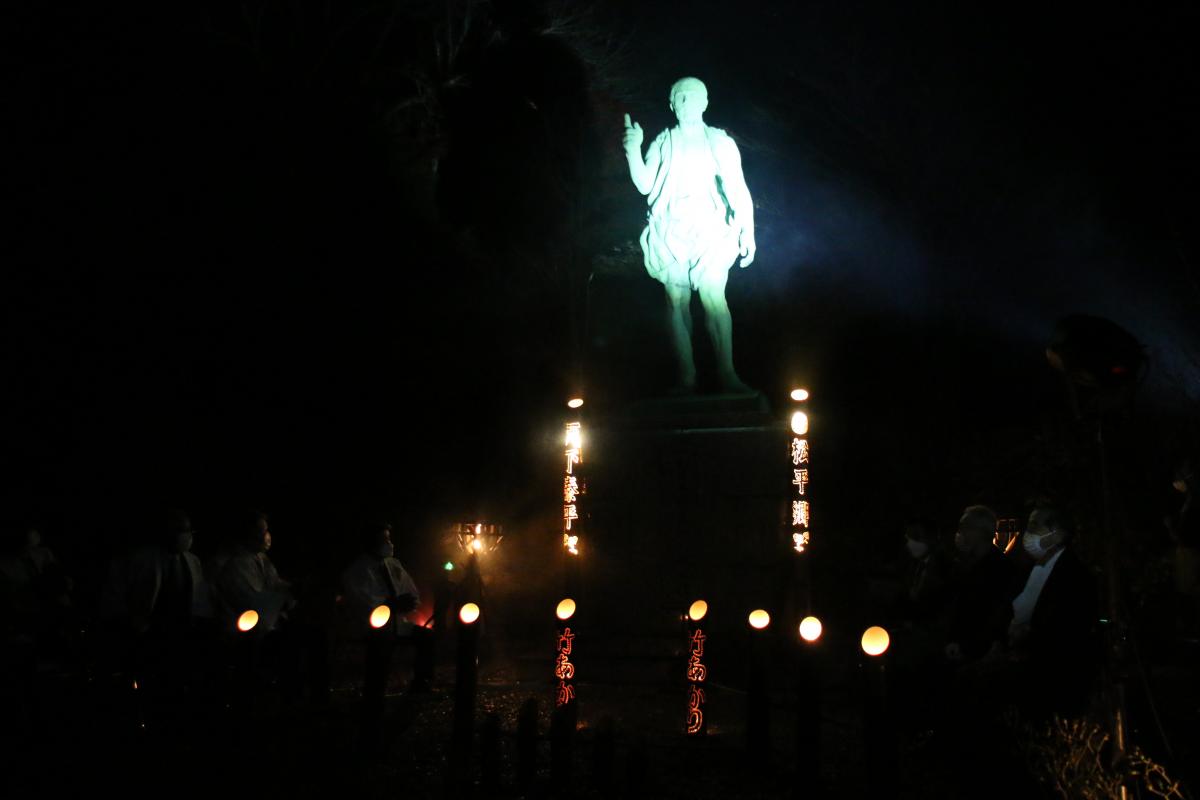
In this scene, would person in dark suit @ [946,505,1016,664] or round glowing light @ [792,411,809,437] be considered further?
round glowing light @ [792,411,809,437]

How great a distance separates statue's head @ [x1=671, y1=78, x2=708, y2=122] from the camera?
9.14 meters

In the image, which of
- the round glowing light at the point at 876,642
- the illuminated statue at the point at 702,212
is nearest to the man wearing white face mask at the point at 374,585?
the illuminated statue at the point at 702,212

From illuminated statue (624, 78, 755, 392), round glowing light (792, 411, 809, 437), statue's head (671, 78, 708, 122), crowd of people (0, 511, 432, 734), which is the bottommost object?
crowd of people (0, 511, 432, 734)

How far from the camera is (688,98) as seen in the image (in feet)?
30.1

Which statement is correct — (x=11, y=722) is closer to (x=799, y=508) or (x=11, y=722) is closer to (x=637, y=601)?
(x=637, y=601)

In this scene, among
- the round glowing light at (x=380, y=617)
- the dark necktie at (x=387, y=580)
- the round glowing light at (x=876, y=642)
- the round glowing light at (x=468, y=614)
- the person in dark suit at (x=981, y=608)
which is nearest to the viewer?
the round glowing light at (x=876, y=642)

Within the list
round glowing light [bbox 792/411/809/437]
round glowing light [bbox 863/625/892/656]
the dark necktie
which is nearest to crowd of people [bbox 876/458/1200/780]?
round glowing light [bbox 863/625/892/656]

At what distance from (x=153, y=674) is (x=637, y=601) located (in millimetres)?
4068

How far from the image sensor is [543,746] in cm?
646

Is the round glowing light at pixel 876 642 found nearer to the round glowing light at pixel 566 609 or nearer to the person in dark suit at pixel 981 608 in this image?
the person in dark suit at pixel 981 608

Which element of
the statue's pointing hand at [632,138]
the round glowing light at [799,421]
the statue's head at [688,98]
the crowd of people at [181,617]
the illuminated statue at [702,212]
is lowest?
the crowd of people at [181,617]

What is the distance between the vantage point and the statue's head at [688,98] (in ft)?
30.0

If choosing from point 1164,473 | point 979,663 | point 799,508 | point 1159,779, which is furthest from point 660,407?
point 1164,473

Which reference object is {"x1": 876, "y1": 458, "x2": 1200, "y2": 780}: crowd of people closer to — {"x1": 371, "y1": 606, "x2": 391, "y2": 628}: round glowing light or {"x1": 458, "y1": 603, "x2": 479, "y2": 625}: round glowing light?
{"x1": 458, "y1": 603, "x2": 479, "y2": 625}: round glowing light
